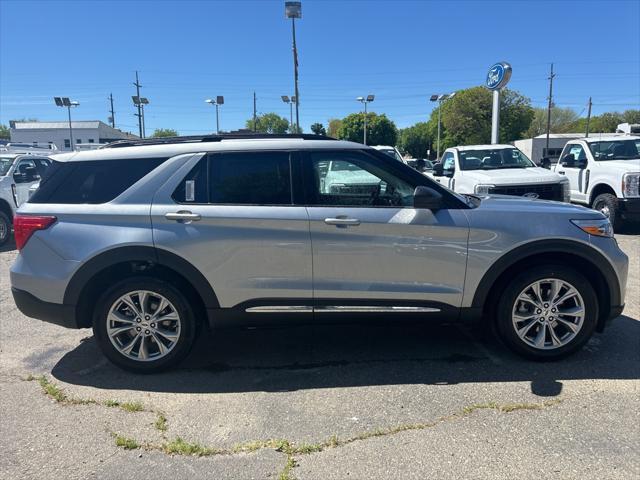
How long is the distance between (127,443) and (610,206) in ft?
32.3

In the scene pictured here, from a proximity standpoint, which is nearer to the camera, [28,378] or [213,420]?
[213,420]

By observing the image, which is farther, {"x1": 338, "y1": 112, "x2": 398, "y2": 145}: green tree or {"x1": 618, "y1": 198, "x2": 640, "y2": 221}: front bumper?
{"x1": 338, "y1": 112, "x2": 398, "y2": 145}: green tree

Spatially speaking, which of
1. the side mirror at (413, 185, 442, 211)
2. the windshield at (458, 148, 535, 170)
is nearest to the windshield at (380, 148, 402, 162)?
the side mirror at (413, 185, 442, 211)

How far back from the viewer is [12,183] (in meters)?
10.0

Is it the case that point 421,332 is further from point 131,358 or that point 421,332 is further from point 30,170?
point 30,170

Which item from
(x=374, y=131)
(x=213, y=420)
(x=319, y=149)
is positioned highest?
(x=374, y=131)

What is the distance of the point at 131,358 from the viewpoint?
375 cm

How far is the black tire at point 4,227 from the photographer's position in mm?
9734

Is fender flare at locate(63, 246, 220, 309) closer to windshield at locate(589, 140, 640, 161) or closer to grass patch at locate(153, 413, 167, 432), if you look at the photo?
grass patch at locate(153, 413, 167, 432)

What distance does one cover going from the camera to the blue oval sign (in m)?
17.5

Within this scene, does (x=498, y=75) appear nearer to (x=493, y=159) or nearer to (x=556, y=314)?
(x=493, y=159)

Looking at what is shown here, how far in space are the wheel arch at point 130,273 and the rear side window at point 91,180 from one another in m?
0.50

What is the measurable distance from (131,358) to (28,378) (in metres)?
0.86

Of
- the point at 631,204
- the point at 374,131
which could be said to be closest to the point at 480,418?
the point at 631,204
